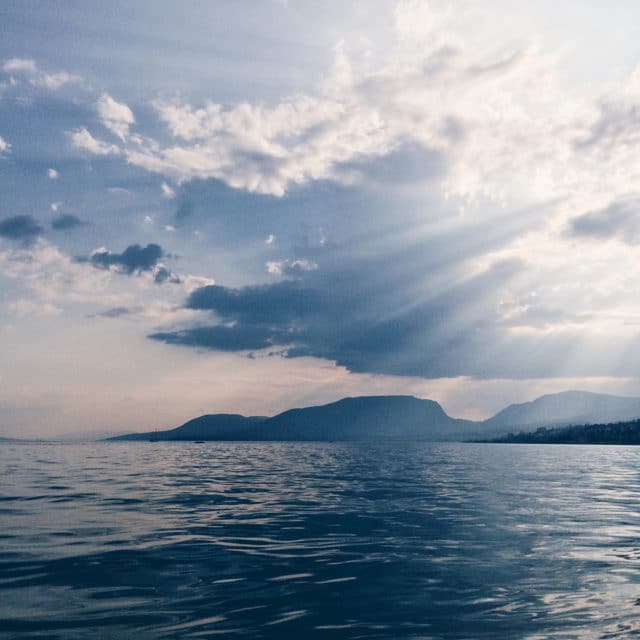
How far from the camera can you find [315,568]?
1944cm

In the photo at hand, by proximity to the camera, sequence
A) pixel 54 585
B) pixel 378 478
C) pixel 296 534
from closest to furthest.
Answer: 1. pixel 54 585
2. pixel 296 534
3. pixel 378 478

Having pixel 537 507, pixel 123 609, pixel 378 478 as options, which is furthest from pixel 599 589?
pixel 378 478

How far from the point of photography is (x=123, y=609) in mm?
14812

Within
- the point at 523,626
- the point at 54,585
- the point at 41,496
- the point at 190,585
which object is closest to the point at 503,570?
the point at 523,626

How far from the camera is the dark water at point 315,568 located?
13758 millimetres

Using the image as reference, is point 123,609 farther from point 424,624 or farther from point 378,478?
point 378,478

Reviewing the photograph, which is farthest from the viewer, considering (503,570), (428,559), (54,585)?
(428,559)

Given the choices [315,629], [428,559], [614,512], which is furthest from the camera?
[614,512]

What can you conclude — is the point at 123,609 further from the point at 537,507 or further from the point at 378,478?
the point at 378,478

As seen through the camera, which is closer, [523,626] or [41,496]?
[523,626]

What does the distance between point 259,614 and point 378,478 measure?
4789 cm

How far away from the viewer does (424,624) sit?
1382 cm

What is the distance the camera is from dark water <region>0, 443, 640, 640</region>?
13.8 meters

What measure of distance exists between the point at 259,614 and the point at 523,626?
6574 millimetres
